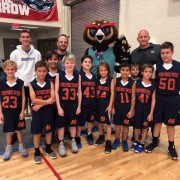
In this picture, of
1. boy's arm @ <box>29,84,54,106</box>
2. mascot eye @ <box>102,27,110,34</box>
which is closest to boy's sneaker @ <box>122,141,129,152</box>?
boy's arm @ <box>29,84,54,106</box>

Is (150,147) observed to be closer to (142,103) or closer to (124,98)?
(142,103)

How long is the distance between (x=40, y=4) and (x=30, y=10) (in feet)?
1.15

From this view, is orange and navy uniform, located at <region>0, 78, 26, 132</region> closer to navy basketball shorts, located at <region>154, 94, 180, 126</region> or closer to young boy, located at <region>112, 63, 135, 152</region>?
young boy, located at <region>112, 63, 135, 152</region>

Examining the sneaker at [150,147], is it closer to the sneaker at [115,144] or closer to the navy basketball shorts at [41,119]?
the sneaker at [115,144]

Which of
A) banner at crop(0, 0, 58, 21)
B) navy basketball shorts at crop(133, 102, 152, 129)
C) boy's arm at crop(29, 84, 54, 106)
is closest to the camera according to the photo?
boy's arm at crop(29, 84, 54, 106)

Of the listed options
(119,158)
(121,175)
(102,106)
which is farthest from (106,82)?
(121,175)

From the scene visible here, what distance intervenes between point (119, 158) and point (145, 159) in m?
0.28

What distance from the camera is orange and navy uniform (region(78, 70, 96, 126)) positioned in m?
2.35

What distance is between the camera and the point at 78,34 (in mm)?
6520

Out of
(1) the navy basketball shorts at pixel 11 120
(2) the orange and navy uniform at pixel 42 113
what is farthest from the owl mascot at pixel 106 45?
(1) the navy basketball shorts at pixel 11 120

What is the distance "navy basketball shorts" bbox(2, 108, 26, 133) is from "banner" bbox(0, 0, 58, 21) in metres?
4.56

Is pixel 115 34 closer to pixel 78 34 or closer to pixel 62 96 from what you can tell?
pixel 62 96

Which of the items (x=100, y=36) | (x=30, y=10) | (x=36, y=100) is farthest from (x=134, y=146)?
(x=30, y=10)

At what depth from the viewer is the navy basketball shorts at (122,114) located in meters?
2.32
